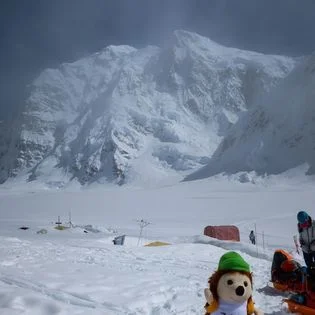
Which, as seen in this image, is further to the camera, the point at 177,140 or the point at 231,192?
the point at 177,140

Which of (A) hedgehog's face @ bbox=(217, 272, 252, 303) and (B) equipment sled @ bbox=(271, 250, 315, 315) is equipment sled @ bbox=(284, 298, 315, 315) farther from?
(A) hedgehog's face @ bbox=(217, 272, 252, 303)

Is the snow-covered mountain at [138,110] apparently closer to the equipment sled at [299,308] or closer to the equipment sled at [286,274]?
the equipment sled at [286,274]

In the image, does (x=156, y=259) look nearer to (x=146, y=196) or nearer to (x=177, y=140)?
(x=146, y=196)

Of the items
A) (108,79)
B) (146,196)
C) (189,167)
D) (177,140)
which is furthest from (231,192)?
(108,79)

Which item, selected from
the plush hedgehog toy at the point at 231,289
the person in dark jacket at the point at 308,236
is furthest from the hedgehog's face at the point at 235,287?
the person in dark jacket at the point at 308,236

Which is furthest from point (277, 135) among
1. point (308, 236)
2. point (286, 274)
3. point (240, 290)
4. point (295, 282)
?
point (240, 290)
